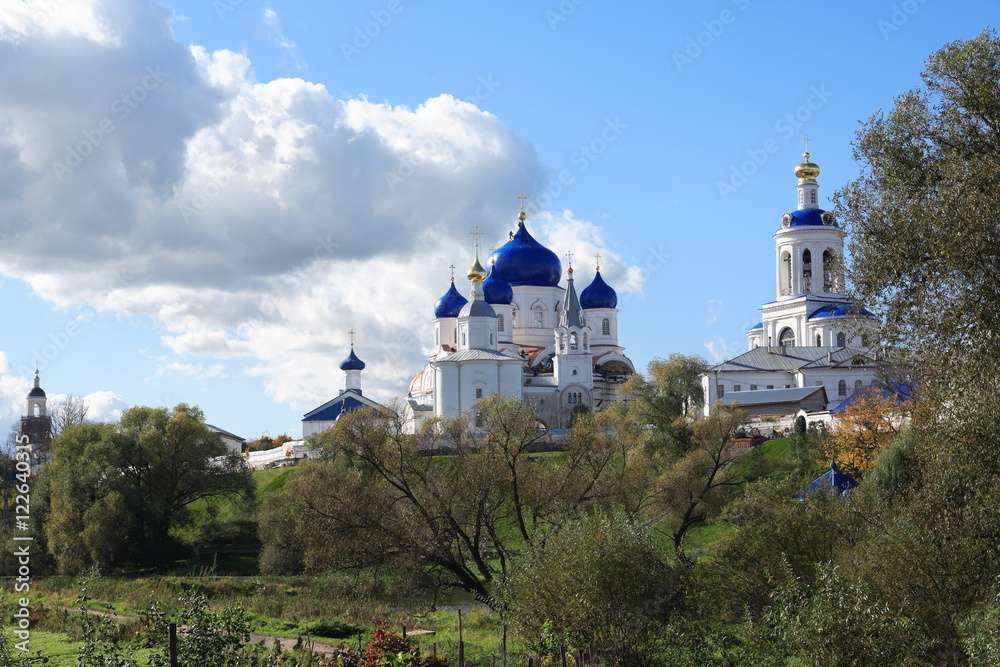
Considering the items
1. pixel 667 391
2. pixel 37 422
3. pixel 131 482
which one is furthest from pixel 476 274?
pixel 37 422

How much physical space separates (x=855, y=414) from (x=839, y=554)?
18.4 m

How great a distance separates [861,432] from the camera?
28.4 metres

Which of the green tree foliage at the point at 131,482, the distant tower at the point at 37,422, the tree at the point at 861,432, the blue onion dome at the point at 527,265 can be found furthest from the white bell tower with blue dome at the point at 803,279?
the distant tower at the point at 37,422

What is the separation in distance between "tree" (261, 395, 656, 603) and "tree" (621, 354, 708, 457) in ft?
47.2

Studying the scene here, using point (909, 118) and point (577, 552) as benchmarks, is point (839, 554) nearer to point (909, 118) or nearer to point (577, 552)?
point (577, 552)

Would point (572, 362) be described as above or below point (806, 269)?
below

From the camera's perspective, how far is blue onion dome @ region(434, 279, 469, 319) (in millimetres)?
56406

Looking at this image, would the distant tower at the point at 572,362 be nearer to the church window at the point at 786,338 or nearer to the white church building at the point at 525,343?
the white church building at the point at 525,343

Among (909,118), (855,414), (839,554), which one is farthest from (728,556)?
(855,414)

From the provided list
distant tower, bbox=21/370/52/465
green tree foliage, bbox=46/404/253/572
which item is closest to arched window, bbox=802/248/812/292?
green tree foliage, bbox=46/404/253/572

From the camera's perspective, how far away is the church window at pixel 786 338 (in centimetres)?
5059

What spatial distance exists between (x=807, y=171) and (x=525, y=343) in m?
18.0

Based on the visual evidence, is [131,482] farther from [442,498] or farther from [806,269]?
[806,269]

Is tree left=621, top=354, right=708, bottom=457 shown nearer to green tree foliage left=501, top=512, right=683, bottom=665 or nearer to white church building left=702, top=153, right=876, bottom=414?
white church building left=702, top=153, right=876, bottom=414
